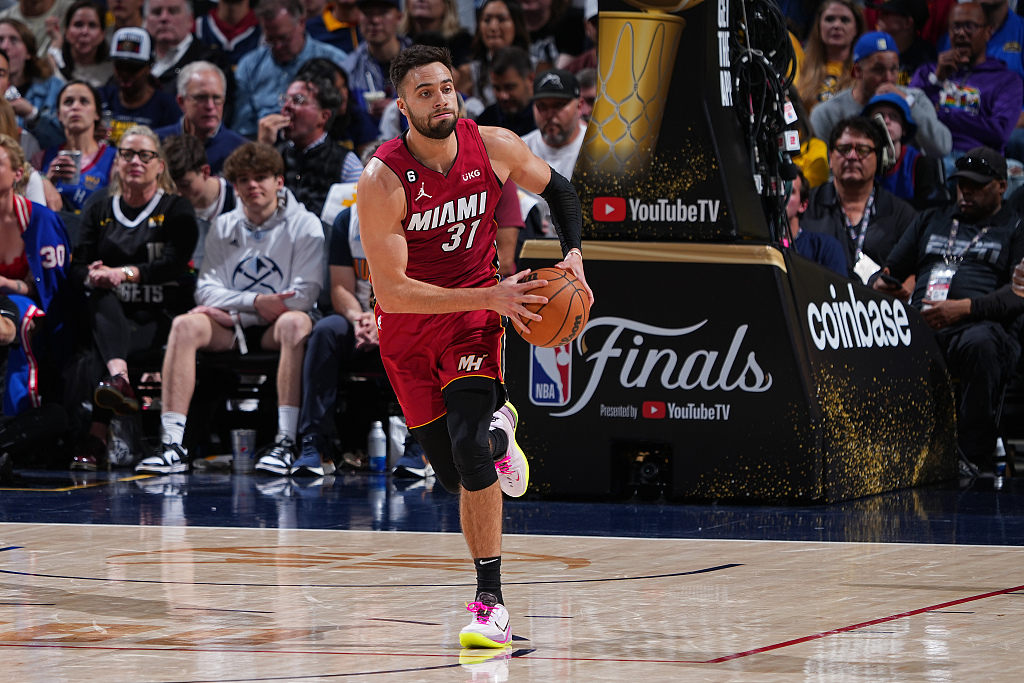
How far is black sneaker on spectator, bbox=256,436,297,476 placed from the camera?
350 inches

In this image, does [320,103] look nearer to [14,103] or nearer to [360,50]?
[360,50]

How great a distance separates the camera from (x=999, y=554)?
5.93m

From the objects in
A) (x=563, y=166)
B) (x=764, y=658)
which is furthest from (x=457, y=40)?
(x=764, y=658)

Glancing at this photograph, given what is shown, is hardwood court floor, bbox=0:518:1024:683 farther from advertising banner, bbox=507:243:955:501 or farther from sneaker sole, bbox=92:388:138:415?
sneaker sole, bbox=92:388:138:415

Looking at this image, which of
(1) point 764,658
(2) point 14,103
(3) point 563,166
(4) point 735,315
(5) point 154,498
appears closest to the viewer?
(1) point 764,658

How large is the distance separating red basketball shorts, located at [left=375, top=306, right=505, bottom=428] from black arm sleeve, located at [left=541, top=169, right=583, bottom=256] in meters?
0.41

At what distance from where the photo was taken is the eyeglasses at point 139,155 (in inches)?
374

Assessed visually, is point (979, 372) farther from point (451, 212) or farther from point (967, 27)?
point (451, 212)

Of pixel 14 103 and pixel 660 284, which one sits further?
pixel 14 103

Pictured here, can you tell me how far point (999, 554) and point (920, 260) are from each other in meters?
3.48

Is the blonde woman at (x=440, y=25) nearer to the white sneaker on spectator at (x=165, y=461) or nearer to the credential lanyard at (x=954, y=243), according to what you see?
the white sneaker on spectator at (x=165, y=461)

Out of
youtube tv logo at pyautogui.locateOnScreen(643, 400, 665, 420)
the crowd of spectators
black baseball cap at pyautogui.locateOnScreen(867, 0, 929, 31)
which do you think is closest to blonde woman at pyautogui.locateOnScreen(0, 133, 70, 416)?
the crowd of spectators

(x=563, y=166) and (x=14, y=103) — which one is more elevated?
(x=14, y=103)

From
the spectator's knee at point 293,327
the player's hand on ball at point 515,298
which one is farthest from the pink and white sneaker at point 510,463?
the spectator's knee at point 293,327
